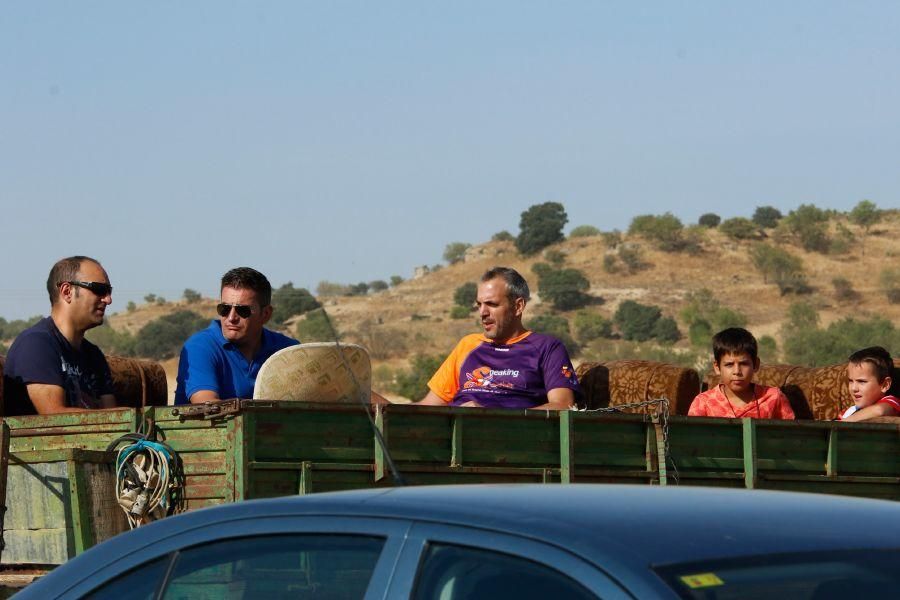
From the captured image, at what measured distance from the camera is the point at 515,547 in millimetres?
2561

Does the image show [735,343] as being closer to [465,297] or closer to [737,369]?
[737,369]

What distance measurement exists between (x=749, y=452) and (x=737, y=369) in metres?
1.21

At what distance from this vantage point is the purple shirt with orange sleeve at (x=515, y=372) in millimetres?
8156

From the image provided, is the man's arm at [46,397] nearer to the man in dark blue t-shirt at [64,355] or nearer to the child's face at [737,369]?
the man in dark blue t-shirt at [64,355]

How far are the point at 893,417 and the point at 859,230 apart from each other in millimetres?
67389

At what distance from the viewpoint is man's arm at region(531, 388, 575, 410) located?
26.1 feet

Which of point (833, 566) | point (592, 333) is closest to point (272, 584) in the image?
point (833, 566)

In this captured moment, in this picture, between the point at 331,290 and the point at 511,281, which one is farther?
the point at 331,290

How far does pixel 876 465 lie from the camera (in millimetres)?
8086

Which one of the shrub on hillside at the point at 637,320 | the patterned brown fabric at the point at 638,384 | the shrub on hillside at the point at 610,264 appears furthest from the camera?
the shrub on hillside at the point at 610,264

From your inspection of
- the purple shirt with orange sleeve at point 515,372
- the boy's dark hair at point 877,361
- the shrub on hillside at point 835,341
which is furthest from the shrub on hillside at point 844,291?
the purple shirt with orange sleeve at point 515,372

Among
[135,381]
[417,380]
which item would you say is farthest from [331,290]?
[135,381]

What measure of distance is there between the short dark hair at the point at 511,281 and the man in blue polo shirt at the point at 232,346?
135 centimetres

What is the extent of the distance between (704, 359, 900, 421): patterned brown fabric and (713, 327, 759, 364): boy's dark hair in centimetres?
117
